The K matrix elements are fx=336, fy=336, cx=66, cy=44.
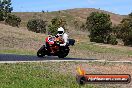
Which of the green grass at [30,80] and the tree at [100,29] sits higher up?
the green grass at [30,80]

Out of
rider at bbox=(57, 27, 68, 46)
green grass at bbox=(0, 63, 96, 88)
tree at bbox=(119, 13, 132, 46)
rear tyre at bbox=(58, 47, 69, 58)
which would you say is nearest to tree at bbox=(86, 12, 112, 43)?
tree at bbox=(119, 13, 132, 46)

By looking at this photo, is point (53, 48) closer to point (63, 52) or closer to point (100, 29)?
point (63, 52)

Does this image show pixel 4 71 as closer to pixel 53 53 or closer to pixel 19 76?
pixel 19 76

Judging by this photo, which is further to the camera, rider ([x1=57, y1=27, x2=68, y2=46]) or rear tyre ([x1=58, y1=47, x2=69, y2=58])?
rear tyre ([x1=58, y1=47, x2=69, y2=58])

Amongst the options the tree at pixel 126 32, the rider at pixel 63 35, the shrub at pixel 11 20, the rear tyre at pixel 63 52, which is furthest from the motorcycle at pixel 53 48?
the shrub at pixel 11 20

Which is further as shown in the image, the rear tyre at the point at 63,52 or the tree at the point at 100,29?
the tree at the point at 100,29

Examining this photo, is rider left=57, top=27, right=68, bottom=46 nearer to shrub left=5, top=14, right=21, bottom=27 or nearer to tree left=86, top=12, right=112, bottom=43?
tree left=86, top=12, right=112, bottom=43

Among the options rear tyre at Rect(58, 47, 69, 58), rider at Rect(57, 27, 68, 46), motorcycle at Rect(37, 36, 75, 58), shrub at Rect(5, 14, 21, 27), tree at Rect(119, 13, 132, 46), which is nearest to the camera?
rider at Rect(57, 27, 68, 46)

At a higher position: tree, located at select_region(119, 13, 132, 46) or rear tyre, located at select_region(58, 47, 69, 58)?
rear tyre, located at select_region(58, 47, 69, 58)

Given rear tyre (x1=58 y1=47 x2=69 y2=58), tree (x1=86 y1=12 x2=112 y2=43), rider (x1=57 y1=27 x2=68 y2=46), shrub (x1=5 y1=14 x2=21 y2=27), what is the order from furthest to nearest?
shrub (x1=5 y1=14 x2=21 y2=27) < tree (x1=86 y1=12 x2=112 y2=43) < rear tyre (x1=58 y1=47 x2=69 y2=58) < rider (x1=57 y1=27 x2=68 y2=46)

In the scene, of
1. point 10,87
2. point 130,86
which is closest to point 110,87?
point 130,86

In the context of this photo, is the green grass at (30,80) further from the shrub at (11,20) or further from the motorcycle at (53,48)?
the shrub at (11,20)

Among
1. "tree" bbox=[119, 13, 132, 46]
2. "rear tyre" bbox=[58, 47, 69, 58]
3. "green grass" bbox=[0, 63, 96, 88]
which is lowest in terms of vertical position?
"tree" bbox=[119, 13, 132, 46]

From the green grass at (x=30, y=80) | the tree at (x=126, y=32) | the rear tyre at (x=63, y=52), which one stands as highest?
the green grass at (x=30, y=80)
